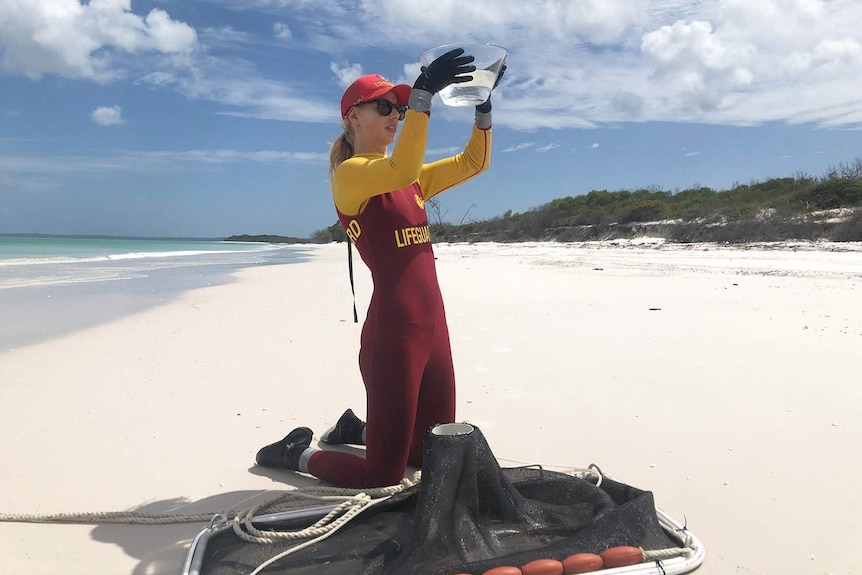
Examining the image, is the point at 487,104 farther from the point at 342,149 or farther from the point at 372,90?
the point at 342,149

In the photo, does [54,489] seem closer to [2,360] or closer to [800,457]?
[2,360]

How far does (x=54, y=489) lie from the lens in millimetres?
2373

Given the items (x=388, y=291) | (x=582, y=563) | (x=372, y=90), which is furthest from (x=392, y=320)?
(x=582, y=563)

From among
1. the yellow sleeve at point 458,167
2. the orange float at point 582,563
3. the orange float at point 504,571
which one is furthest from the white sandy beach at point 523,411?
the yellow sleeve at point 458,167

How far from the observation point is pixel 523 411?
321 cm

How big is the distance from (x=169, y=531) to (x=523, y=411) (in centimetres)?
185

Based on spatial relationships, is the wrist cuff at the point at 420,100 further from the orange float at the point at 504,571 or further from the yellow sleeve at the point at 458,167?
the orange float at the point at 504,571

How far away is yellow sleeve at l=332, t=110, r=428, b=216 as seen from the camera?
1.86 m

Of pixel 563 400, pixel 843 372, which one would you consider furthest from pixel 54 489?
pixel 843 372

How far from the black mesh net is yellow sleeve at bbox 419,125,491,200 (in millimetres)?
1146

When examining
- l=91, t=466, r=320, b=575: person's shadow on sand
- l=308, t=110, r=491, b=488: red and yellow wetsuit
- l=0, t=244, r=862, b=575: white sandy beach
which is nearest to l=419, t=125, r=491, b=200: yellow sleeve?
l=308, t=110, r=491, b=488: red and yellow wetsuit

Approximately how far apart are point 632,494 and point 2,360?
4.61 m

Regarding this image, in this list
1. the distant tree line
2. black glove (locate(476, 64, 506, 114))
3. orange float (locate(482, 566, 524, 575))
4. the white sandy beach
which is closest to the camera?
orange float (locate(482, 566, 524, 575))

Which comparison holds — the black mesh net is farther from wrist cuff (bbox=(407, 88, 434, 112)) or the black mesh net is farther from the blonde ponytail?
the blonde ponytail
